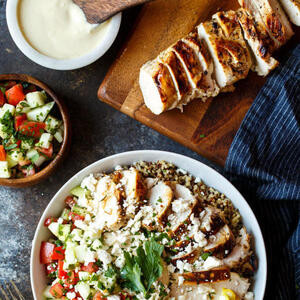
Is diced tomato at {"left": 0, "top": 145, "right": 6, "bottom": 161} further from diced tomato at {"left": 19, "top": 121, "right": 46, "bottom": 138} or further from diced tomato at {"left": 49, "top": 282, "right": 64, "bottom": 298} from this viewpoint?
diced tomato at {"left": 49, "top": 282, "right": 64, "bottom": 298}

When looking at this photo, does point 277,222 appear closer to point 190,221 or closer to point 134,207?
point 190,221

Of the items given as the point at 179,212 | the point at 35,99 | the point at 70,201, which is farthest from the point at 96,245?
the point at 35,99

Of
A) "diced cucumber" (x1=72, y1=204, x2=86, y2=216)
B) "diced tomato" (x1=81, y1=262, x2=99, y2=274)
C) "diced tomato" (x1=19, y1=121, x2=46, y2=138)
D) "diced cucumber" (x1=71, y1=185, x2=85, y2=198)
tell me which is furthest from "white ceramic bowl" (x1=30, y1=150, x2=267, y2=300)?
"diced tomato" (x1=19, y1=121, x2=46, y2=138)

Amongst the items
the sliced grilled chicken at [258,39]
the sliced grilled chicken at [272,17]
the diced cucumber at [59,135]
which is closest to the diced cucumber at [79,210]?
the diced cucumber at [59,135]

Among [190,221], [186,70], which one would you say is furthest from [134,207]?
[186,70]

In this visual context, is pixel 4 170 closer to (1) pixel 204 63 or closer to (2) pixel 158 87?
(2) pixel 158 87
